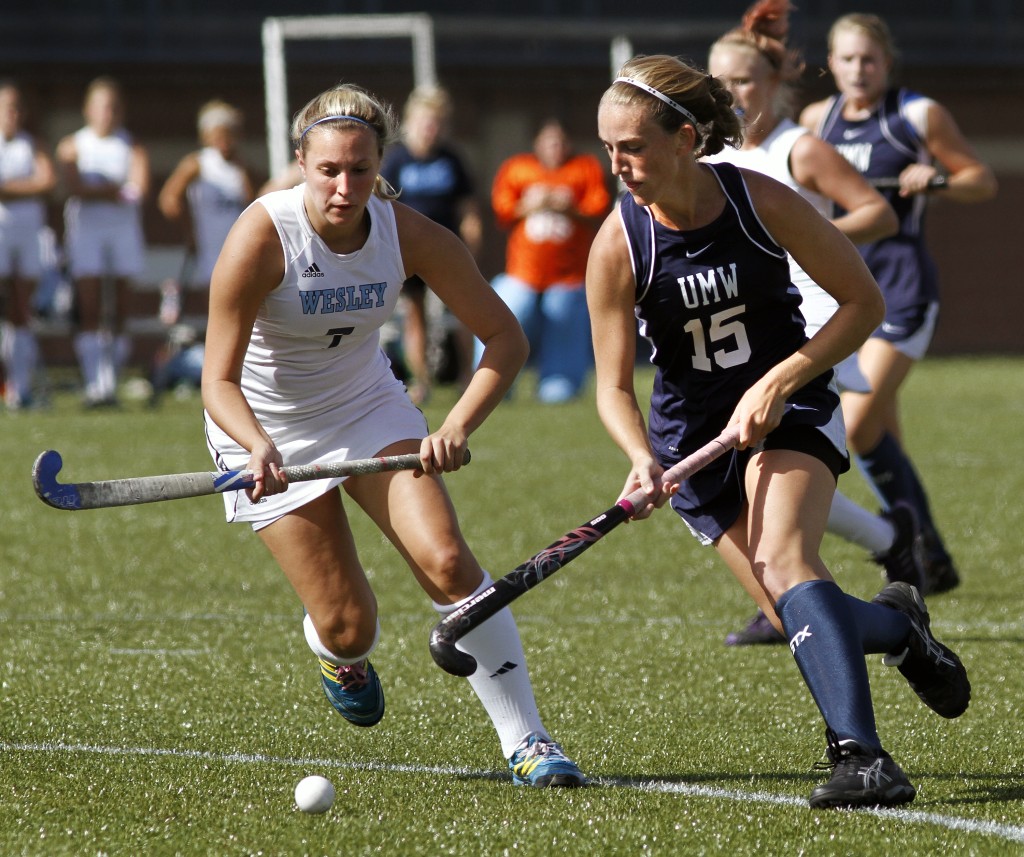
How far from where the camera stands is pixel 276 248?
3.83m

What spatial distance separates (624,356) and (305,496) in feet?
2.87

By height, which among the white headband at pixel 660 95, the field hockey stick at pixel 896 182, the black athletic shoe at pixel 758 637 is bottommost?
the black athletic shoe at pixel 758 637

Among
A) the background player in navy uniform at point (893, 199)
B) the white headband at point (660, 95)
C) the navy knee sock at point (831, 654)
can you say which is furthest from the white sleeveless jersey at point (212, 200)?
the navy knee sock at point (831, 654)

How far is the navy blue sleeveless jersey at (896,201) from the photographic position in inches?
251

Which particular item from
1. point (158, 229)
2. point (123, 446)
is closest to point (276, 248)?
point (123, 446)

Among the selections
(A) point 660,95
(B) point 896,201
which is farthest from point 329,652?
(B) point 896,201

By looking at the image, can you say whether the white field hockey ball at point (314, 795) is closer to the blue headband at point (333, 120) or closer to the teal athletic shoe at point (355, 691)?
the teal athletic shoe at point (355, 691)

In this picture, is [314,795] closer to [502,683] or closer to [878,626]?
[502,683]

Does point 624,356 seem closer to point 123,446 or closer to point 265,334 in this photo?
point 265,334

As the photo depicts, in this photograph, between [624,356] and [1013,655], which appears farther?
[1013,655]

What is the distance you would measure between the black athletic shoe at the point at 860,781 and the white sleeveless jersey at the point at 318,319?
1.48 m

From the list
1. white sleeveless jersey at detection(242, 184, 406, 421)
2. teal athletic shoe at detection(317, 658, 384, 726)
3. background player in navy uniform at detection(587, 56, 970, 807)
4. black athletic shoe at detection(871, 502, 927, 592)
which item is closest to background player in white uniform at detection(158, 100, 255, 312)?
black athletic shoe at detection(871, 502, 927, 592)

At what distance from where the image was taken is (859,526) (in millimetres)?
5414

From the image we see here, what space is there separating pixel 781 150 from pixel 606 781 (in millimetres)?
2287
